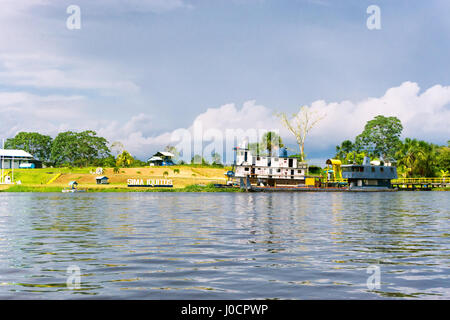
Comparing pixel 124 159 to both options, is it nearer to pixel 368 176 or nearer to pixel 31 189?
pixel 31 189

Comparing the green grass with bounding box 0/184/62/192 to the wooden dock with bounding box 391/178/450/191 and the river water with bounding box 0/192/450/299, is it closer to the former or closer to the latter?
the river water with bounding box 0/192/450/299

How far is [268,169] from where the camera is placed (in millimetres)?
83375

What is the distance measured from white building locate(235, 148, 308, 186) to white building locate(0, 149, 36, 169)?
231 feet

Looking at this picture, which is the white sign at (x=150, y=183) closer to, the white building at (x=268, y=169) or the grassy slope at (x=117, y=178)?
the grassy slope at (x=117, y=178)

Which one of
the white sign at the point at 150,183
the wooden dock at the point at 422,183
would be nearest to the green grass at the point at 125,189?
the white sign at the point at 150,183

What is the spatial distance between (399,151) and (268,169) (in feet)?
130

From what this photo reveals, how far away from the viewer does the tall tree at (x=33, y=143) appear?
145 metres

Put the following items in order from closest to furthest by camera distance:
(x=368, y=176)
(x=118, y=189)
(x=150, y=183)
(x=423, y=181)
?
(x=368, y=176) → (x=118, y=189) → (x=150, y=183) → (x=423, y=181)

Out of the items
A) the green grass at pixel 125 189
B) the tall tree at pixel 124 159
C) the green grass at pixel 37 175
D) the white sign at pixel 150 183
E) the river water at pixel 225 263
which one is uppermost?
the tall tree at pixel 124 159

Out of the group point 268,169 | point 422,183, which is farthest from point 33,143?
point 422,183

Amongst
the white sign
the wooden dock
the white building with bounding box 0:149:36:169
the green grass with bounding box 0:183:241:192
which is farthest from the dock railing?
the white building with bounding box 0:149:36:169

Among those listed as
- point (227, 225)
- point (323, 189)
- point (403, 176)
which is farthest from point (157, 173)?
point (227, 225)

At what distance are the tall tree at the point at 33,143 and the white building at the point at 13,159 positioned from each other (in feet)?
65.6

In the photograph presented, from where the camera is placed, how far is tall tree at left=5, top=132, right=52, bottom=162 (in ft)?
476
